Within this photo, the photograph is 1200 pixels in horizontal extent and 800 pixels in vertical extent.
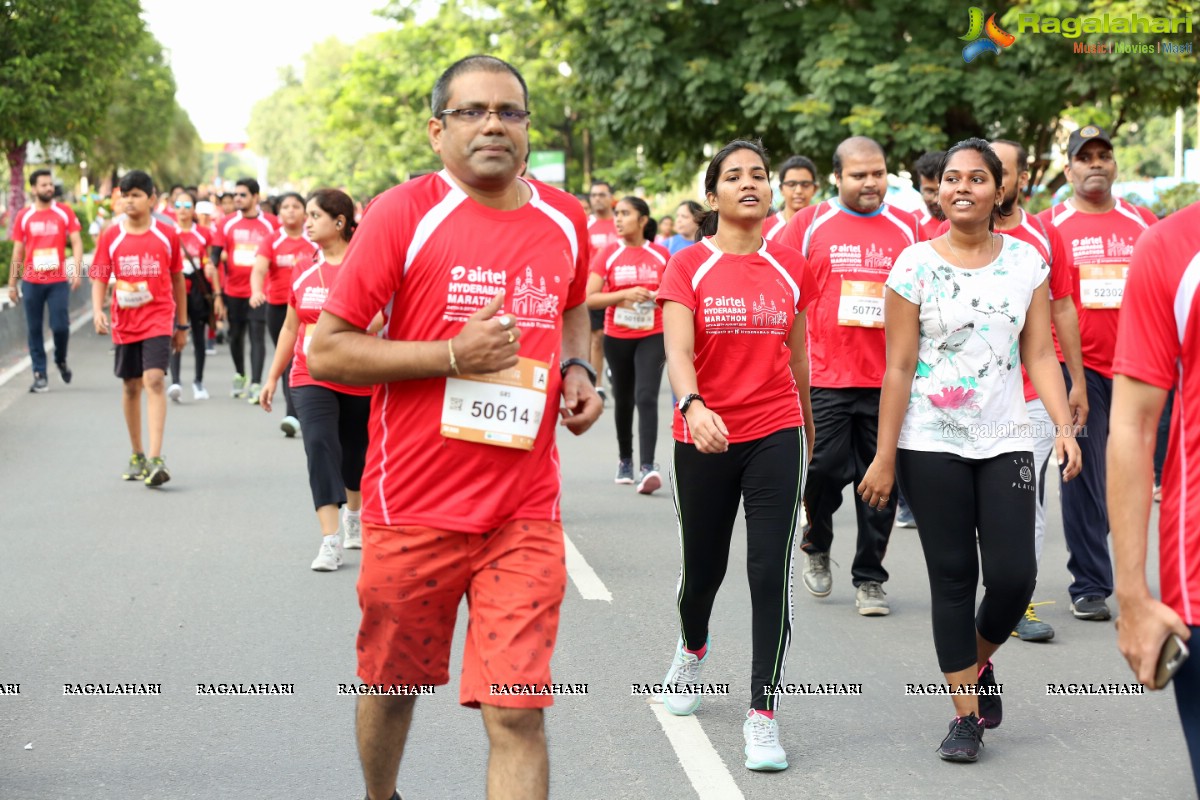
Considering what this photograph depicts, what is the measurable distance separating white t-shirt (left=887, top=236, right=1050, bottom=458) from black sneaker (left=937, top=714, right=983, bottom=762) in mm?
862

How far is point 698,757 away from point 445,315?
2.01m

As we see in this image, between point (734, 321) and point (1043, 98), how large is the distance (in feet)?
57.7

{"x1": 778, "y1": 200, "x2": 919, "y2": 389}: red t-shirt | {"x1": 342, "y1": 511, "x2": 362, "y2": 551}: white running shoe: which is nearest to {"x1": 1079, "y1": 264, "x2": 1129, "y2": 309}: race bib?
{"x1": 778, "y1": 200, "x2": 919, "y2": 389}: red t-shirt

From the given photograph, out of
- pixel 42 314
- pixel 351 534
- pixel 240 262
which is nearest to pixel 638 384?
pixel 351 534

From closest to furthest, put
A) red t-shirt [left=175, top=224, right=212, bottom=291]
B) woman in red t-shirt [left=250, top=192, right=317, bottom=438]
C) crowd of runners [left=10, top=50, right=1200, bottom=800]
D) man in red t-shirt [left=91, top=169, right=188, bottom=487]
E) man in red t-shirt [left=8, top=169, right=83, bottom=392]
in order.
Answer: crowd of runners [left=10, top=50, right=1200, bottom=800] < man in red t-shirt [left=91, top=169, right=188, bottom=487] < woman in red t-shirt [left=250, top=192, right=317, bottom=438] < red t-shirt [left=175, top=224, right=212, bottom=291] < man in red t-shirt [left=8, top=169, right=83, bottom=392]

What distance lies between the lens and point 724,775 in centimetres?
495

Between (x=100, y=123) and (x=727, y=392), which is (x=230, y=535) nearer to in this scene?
(x=727, y=392)

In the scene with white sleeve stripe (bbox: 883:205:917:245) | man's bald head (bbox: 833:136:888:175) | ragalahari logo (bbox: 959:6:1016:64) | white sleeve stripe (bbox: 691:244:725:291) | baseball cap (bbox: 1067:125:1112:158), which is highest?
ragalahari logo (bbox: 959:6:1016:64)

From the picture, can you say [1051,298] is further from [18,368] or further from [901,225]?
[18,368]

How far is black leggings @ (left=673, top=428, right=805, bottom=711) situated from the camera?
517cm

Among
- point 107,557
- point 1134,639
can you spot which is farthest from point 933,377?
point 107,557

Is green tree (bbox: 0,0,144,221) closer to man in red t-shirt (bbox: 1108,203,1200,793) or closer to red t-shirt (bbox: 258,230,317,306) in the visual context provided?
red t-shirt (bbox: 258,230,317,306)

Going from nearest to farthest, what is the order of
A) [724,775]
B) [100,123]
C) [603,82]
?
[724,775]
[603,82]
[100,123]

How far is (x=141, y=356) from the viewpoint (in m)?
11.1
